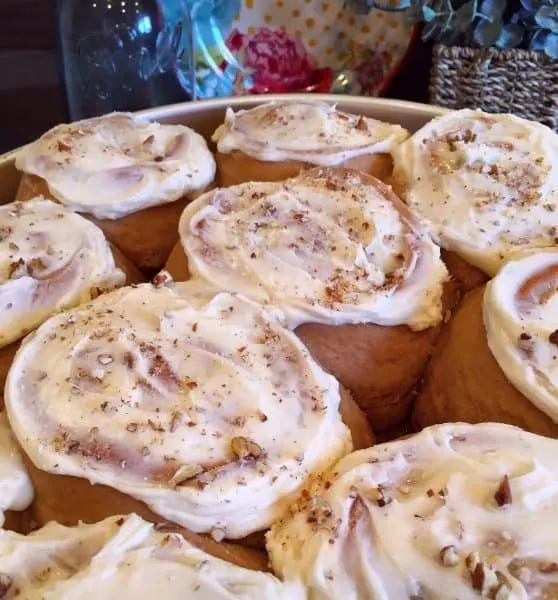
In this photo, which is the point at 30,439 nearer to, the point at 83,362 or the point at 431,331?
the point at 83,362

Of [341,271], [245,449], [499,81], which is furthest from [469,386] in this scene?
[499,81]

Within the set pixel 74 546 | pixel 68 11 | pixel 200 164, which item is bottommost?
pixel 74 546

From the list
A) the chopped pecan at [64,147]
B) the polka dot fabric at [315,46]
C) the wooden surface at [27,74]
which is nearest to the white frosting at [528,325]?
the chopped pecan at [64,147]

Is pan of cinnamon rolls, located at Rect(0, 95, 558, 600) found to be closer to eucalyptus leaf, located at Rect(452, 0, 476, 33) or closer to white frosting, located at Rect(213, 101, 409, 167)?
white frosting, located at Rect(213, 101, 409, 167)

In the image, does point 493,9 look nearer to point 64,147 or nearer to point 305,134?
point 305,134

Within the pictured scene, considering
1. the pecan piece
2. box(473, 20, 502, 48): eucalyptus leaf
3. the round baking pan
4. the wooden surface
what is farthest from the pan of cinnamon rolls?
the wooden surface

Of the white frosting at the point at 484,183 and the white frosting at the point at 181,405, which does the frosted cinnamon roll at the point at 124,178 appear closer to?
the white frosting at the point at 181,405

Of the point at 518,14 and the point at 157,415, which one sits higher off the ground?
the point at 518,14

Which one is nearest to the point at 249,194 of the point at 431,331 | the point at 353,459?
the point at 431,331
